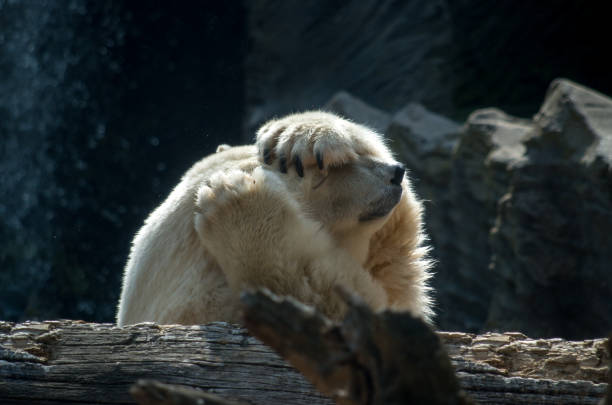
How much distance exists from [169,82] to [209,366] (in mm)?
8693

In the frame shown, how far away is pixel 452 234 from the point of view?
6.79 metres

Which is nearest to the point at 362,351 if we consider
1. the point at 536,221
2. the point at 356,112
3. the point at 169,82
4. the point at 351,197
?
the point at 351,197

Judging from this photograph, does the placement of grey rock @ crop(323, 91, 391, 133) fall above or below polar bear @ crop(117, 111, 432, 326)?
above

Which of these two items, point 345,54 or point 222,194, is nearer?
point 222,194

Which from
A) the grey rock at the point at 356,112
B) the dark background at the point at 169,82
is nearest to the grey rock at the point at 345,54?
the dark background at the point at 169,82

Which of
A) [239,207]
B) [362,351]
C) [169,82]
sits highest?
[169,82]

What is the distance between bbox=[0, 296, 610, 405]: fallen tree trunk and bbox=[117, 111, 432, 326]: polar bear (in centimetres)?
28

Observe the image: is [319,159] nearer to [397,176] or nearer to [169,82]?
[397,176]

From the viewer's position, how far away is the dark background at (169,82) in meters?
8.14

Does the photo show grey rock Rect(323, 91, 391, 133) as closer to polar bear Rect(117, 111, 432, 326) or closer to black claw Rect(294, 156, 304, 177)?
polar bear Rect(117, 111, 432, 326)

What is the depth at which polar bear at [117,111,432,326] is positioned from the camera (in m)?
2.17

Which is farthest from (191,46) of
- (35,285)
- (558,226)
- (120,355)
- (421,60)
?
(120,355)

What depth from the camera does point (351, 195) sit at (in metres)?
2.45

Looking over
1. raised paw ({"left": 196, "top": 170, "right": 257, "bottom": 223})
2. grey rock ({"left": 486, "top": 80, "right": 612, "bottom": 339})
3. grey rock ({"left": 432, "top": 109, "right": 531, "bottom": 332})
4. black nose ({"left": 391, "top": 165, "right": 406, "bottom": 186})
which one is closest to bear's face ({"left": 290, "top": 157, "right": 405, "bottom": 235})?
black nose ({"left": 391, "top": 165, "right": 406, "bottom": 186})
